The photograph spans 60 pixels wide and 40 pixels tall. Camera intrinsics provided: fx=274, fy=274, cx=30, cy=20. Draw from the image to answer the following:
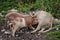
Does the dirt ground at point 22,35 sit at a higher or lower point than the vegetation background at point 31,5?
lower

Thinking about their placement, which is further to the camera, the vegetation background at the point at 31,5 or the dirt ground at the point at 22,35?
the vegetation background at the point at 31,5

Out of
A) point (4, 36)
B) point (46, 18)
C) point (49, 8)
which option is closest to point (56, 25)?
point (46, 18)

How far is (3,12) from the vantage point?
24.4 ft

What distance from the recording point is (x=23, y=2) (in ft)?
27.1

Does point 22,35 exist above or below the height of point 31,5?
below

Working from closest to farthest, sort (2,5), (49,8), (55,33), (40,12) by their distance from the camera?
(55,33) < (40,12) < (49,8) < (2,5)

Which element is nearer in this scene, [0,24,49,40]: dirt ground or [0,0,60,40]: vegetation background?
[0,24,49,40]: dirt ground

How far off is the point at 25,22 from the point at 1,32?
65 centimetres

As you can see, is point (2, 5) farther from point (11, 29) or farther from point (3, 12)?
point (11, 29)

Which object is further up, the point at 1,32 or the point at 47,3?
the point at 47,3

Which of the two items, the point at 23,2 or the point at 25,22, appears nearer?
the point at 25,22

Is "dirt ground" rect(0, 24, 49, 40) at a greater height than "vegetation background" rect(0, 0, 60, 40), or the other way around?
"vegetation background" rect(0, 0, 60, 40)

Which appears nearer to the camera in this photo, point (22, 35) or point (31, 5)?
point (22, 35)

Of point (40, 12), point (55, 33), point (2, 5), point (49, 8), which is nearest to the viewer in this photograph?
point (55, 33)
